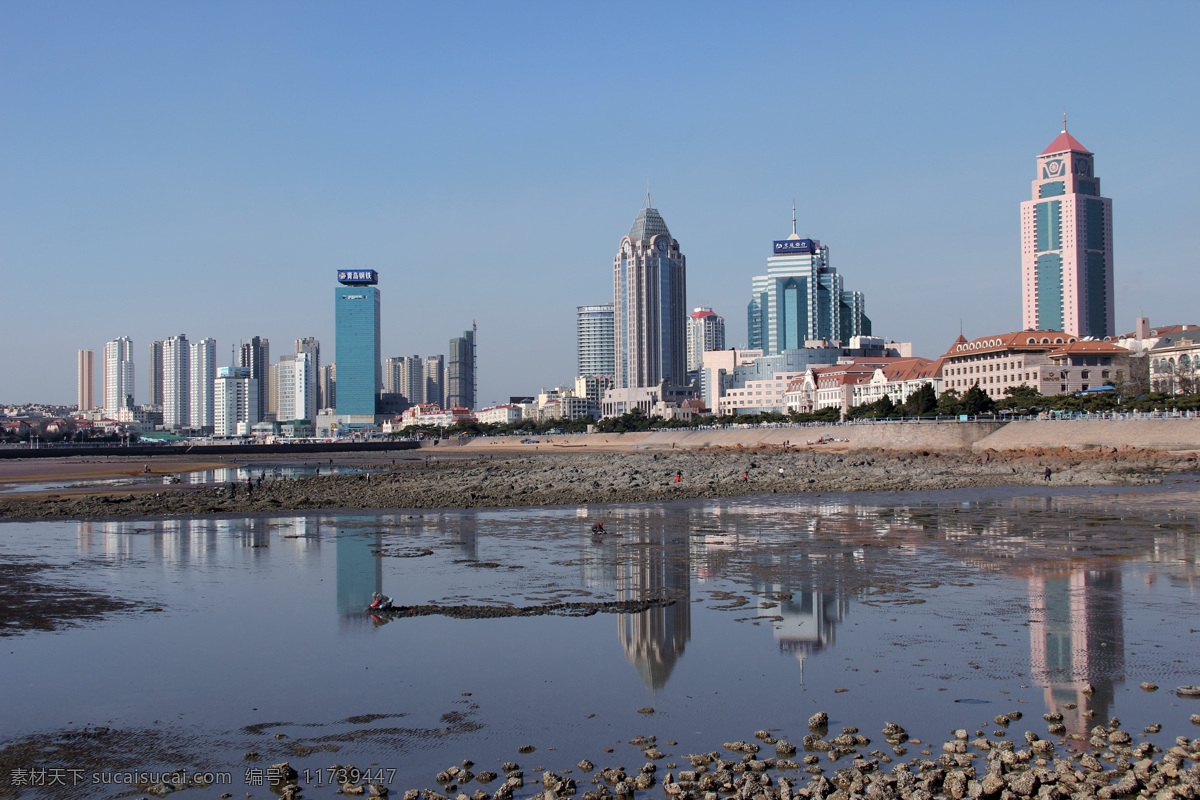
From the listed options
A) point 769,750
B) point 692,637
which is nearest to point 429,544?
point 692,637

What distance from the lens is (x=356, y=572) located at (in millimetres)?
25328

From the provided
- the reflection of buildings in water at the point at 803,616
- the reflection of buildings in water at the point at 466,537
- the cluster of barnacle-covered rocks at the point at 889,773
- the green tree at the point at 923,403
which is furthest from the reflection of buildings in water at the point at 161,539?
the green tree at the point at 923,403

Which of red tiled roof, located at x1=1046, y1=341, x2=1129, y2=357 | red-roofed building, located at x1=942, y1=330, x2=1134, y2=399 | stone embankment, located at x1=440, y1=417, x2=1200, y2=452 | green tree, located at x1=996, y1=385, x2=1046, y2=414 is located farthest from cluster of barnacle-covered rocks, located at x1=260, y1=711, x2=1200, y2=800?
red tiled roof, located at x1=1046, y1=341, x2=1129, y2=357

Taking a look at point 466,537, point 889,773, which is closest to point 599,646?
point 889,773

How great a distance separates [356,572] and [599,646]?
36.2 ft

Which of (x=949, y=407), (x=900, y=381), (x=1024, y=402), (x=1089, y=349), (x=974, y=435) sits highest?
(x=1089, y=349)

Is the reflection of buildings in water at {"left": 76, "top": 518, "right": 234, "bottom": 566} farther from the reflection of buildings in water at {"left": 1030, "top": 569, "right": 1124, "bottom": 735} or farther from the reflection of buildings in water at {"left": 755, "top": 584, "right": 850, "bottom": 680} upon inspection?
the reflection of buildings in water at {"left": 1030, "top": 569, "right": 1124, "bottom": 735}

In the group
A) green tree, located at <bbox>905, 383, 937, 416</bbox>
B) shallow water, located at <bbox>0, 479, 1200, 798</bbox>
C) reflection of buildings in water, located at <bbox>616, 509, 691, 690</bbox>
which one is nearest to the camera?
shallow water, located at <bbox>0, 479, 1200, 798</bbox>

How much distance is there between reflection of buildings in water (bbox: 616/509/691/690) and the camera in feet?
52.5

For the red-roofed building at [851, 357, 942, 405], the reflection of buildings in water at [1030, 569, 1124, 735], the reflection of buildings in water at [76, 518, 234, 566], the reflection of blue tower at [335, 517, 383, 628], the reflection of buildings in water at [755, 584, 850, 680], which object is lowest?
the reflection of buildings in water at [76, 518, 234, 566]

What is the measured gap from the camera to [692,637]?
56.7 ft

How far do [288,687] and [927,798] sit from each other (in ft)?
33.1

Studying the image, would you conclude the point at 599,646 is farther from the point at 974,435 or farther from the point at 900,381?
the point at 900,381

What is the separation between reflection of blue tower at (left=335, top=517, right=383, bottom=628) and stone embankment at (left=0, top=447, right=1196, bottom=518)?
1220cm
